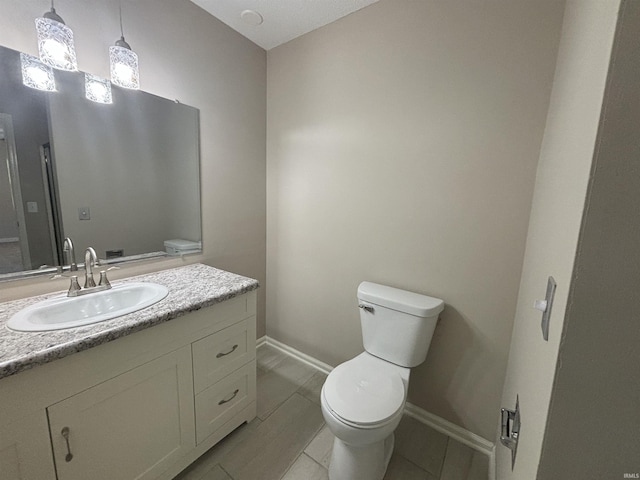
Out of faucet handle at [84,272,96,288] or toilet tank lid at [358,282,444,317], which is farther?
toilet tank lid at [358,282,444,317]

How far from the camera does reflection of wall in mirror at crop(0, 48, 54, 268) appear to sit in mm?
1021

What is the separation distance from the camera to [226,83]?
1.75m

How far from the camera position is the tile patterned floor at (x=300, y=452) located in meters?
1.26

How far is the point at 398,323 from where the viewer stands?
139 centimetres

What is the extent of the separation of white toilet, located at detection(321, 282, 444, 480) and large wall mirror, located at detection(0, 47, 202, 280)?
1.26 meters

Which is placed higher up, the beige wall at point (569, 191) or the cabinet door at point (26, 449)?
the beige wall at point (569, 191)

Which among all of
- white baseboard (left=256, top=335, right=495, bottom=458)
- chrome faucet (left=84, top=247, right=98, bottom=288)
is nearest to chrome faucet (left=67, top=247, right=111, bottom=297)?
chrome faucet (left=84, top=247, right=98, bottom=288)

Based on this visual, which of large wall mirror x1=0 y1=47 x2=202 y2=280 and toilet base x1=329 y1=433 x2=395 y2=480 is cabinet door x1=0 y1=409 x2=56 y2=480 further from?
toilet base x1=329 y1=433 x2=395 y2=480

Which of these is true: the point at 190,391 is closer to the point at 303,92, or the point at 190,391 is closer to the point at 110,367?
the point at 110,367

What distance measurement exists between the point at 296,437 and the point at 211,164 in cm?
175

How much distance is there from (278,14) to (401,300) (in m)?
1.86

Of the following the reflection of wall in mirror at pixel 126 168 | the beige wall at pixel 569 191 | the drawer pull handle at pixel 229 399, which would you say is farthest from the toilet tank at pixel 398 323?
the reflection of wall in mirror at pixel 126 168

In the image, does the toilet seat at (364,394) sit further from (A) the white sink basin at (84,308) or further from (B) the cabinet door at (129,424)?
(A) the white sink basin at (84,308)

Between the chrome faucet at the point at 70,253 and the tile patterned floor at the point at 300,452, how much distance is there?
3.66 ft
